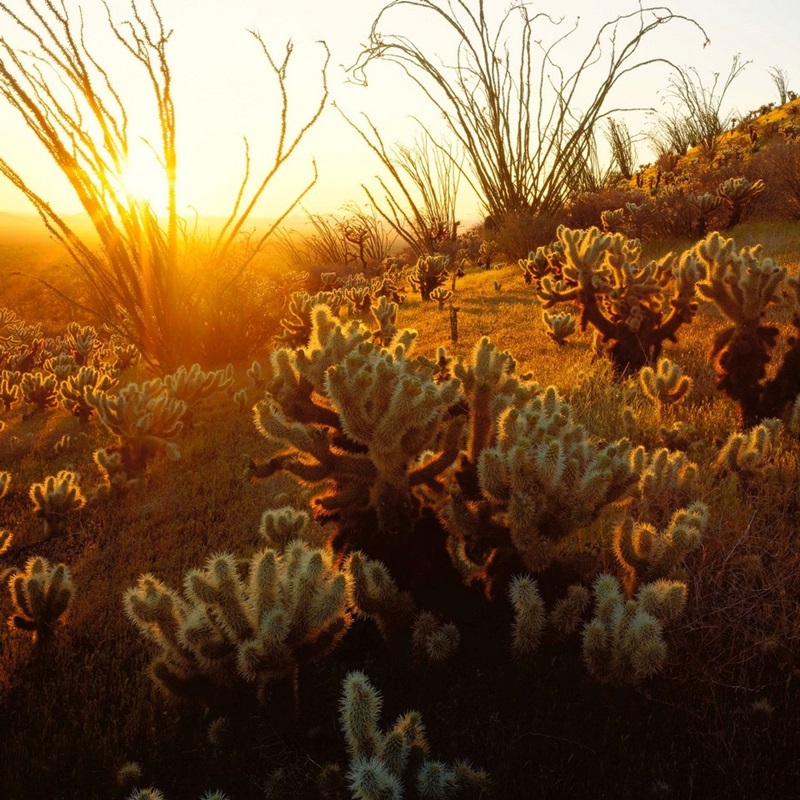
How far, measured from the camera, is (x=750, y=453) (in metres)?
3.39

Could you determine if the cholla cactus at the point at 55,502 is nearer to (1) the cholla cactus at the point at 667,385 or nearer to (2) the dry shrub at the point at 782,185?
(1) the cholla cactus at the point at 667,385

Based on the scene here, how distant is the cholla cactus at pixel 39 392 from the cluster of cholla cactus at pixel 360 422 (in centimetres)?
674

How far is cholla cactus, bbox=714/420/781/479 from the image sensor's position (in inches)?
134

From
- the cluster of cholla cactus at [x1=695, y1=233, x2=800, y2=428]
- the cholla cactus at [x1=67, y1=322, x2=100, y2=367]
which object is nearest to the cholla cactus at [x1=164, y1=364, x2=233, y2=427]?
the cluster of cholla cactus at [x1=695, y1=233, x2=800, y2=428]

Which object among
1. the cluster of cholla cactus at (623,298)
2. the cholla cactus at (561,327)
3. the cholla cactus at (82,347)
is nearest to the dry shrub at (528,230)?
the cholla cactus at (561,327)

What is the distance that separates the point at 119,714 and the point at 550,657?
164 cm

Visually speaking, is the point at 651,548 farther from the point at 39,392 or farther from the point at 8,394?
the point at 8,394

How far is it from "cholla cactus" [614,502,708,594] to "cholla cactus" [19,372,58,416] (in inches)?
308

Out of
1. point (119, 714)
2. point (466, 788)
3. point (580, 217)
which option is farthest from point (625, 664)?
point (580, 217)

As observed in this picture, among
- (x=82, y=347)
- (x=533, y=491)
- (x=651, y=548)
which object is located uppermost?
(x=82, y=347)

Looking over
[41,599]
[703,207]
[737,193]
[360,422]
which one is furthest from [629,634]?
[737,193]

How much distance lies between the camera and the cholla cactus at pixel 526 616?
6.72 ft

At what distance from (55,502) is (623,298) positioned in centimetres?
498

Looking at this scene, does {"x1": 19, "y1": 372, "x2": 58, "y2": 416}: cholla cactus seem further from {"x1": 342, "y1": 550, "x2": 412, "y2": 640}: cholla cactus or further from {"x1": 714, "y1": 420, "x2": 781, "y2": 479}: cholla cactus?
{"x1": 714, "y1": 420, "x2": 781, "y2": 479}: cholla cactus
